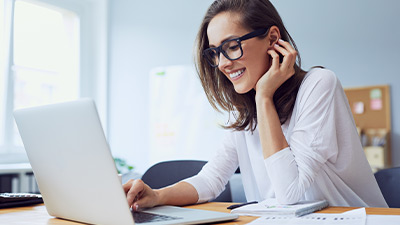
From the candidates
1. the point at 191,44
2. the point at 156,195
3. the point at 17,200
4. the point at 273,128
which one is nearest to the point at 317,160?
the point at 273,128

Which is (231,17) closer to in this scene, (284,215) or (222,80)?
(222,80)

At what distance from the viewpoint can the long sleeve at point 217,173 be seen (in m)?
1.40

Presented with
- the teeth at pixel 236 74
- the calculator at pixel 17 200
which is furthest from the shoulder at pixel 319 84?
the calculator at pixel 17 200

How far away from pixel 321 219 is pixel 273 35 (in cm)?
73

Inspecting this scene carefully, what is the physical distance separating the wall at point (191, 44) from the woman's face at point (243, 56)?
7.79 ft

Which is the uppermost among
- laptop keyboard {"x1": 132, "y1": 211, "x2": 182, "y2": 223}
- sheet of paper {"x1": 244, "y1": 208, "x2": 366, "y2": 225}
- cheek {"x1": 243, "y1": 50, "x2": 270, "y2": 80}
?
cheek {"x1": 243, "y1": 50, "x2": 270, "y2": 80}

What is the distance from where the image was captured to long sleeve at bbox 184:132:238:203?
140cm

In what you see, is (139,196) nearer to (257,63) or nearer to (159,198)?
(159,198)

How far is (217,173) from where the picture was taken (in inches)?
59.9

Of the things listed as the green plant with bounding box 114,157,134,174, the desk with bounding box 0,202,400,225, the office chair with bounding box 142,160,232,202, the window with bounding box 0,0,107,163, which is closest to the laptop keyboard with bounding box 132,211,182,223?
the desk with bounding box 0,202,400,225

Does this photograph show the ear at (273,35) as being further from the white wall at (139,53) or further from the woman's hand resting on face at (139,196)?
the white wall at (139,53)

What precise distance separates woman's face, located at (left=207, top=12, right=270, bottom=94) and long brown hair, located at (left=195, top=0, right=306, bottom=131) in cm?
3

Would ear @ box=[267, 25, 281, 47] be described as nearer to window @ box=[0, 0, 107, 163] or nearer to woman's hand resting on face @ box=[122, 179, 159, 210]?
woman's hand resting on face @ box=[122, 179, 159, 210]

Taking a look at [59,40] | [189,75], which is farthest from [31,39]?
[189,75]
